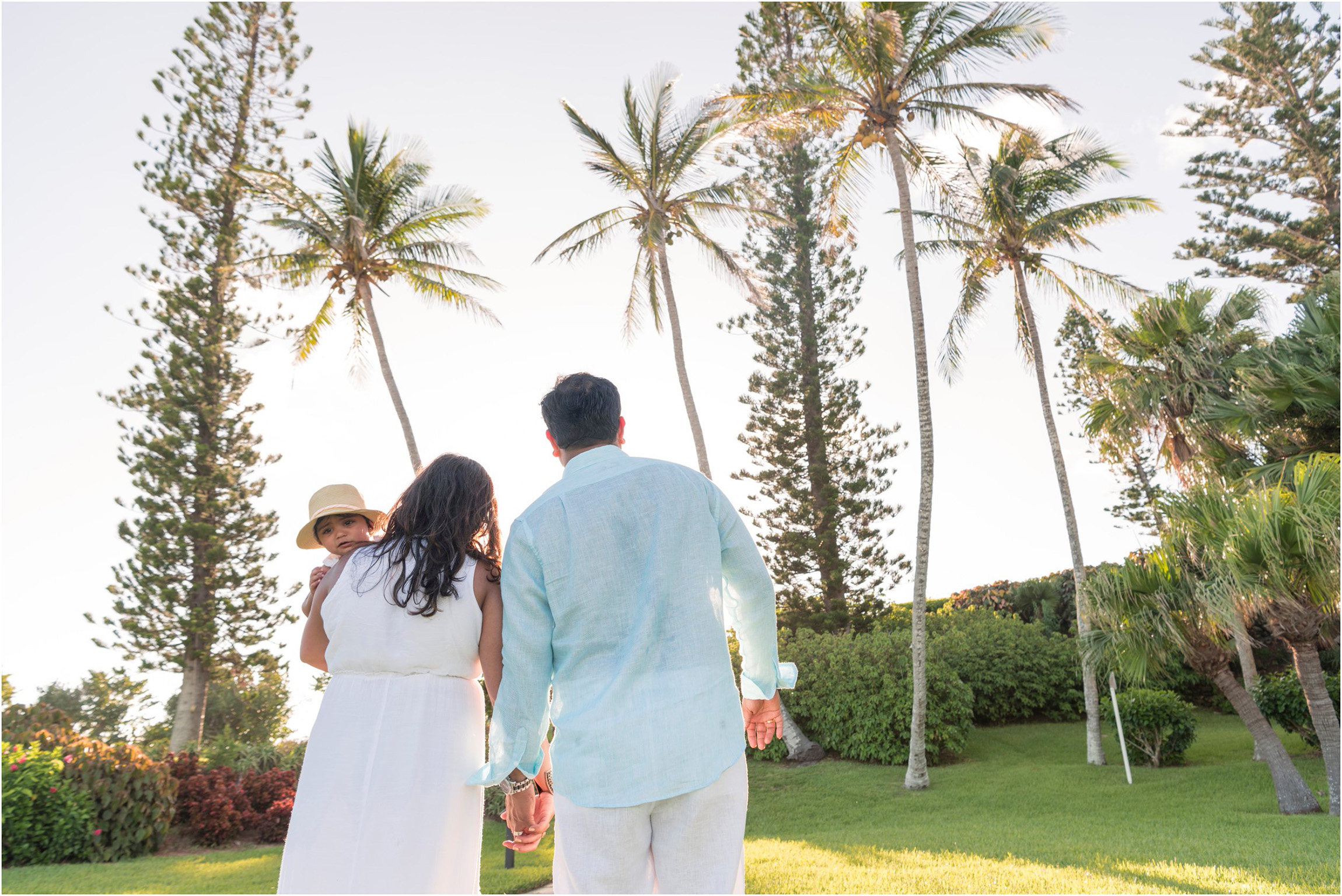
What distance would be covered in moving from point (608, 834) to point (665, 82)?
1397 cm

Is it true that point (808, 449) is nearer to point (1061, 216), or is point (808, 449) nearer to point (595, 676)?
point (1061, 216)

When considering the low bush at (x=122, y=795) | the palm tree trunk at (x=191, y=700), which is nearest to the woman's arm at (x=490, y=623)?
the low bush at (x=122, y=795)

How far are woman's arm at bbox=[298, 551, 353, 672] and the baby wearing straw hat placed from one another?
17.9 inches

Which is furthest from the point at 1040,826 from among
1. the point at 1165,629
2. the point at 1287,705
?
the point at 1287,705

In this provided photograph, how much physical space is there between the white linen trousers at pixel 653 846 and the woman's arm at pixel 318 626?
0.85 metres

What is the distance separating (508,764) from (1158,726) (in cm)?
1274

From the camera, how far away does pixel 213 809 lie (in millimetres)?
9758

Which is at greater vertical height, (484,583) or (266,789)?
(484,583)

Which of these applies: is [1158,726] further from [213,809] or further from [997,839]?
[213,809]

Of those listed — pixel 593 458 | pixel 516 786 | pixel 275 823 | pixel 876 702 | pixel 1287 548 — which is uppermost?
pixel 1287 548

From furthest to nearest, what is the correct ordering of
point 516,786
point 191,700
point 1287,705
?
1. point 191,700
2. point 1287,705
3. point 516,786

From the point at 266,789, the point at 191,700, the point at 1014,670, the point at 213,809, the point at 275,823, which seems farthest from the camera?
the point at 191,700

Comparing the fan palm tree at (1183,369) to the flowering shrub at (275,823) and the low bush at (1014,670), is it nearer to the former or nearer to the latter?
the low bush at (1014,670)

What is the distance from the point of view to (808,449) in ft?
68.4
